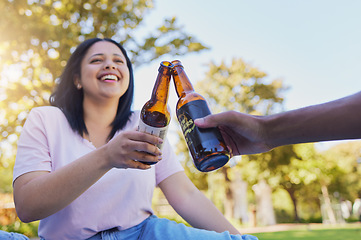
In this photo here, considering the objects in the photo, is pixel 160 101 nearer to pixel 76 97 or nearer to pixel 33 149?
pixel 33 149

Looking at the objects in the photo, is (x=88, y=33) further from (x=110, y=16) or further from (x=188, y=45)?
(x=188, y=45)

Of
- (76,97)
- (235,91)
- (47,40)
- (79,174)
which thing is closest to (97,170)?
(79,174)

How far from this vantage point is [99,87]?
176 cm

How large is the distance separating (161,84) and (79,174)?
1.72ft

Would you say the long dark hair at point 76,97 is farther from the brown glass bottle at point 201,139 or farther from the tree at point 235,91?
the tree at point 235,91

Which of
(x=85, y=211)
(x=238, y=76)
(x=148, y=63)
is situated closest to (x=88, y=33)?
(x=148, y=63)

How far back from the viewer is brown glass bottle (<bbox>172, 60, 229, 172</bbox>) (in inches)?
40.5

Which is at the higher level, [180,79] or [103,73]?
[103,73]

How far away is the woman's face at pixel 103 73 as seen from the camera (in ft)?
5.81

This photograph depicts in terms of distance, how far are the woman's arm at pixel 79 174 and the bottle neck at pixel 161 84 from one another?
1.17 feet

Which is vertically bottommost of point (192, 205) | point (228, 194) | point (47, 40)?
point (228, 194)

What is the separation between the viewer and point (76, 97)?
205cm

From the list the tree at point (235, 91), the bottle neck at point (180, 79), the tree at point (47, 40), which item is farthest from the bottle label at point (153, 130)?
the tree at point (235, 91)

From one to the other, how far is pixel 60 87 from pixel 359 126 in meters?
1.92
